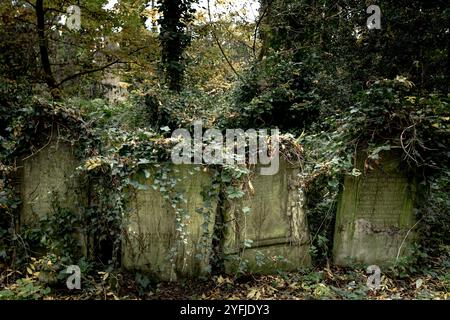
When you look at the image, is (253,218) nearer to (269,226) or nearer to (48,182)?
(269,226)

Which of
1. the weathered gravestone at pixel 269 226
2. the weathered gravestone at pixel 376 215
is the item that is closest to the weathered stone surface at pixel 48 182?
the weathered gravestone at pixel 269 226

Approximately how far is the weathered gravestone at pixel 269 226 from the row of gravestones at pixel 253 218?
1cm

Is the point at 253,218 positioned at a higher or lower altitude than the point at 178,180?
lower

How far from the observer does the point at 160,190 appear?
3.54 m

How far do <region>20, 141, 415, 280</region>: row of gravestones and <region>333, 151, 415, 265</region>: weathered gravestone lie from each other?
11 mm

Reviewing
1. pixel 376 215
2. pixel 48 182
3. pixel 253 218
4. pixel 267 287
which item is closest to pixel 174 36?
pixel 48 182

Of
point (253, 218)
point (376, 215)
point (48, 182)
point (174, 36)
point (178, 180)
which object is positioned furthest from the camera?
point (174, 36)

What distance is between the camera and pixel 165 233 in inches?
149

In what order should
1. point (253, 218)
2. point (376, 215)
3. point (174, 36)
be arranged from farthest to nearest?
1. point (174, 36)
2. point (376, 215)
3. point (253, 218)

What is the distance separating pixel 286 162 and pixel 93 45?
639 cm

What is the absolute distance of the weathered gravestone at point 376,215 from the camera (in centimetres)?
411

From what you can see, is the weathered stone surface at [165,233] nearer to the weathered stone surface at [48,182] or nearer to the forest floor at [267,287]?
the forest floor at [267,287]

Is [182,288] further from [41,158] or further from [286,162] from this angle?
[41,158]

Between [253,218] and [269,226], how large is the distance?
22 cm
